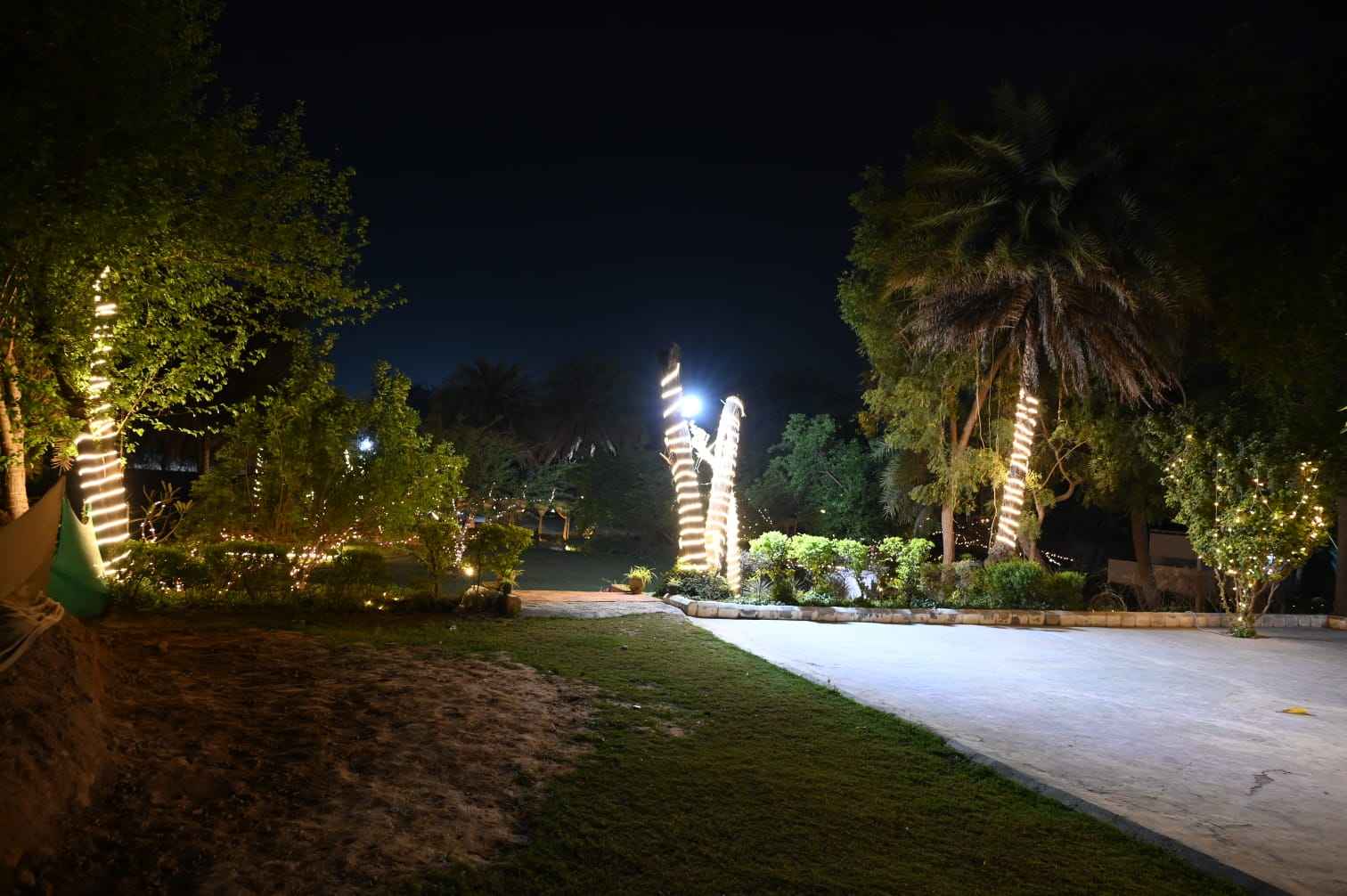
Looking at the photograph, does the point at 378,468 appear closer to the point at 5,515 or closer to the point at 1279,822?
the point at 5,515

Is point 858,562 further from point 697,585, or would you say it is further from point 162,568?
point 162,568

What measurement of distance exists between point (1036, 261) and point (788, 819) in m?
12.6

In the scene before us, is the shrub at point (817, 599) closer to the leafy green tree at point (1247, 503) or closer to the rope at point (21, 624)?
the leafy green tree at point (1247, 503)

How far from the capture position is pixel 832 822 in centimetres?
444

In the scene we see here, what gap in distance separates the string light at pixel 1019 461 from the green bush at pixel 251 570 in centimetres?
1233

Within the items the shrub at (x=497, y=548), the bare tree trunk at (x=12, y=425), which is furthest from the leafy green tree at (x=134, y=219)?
the shrub at (x=497, y=548)

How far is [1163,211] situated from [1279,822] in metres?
12.3

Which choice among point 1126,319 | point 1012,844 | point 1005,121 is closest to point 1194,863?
point 1012,844

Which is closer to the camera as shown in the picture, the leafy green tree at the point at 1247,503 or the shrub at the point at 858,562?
the leafy green tree at the point at 1247,503

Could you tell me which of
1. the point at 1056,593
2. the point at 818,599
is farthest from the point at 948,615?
the point at 1056,593

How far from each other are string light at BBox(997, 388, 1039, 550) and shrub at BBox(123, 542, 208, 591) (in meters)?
13.2

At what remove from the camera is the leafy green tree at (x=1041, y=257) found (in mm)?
14008

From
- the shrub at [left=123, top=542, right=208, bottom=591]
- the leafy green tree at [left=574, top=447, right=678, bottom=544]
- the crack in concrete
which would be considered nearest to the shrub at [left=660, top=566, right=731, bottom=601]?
the shrub at [left=123, top=542, right=208, bottom=591]

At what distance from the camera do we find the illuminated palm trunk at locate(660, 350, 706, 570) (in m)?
14.5
